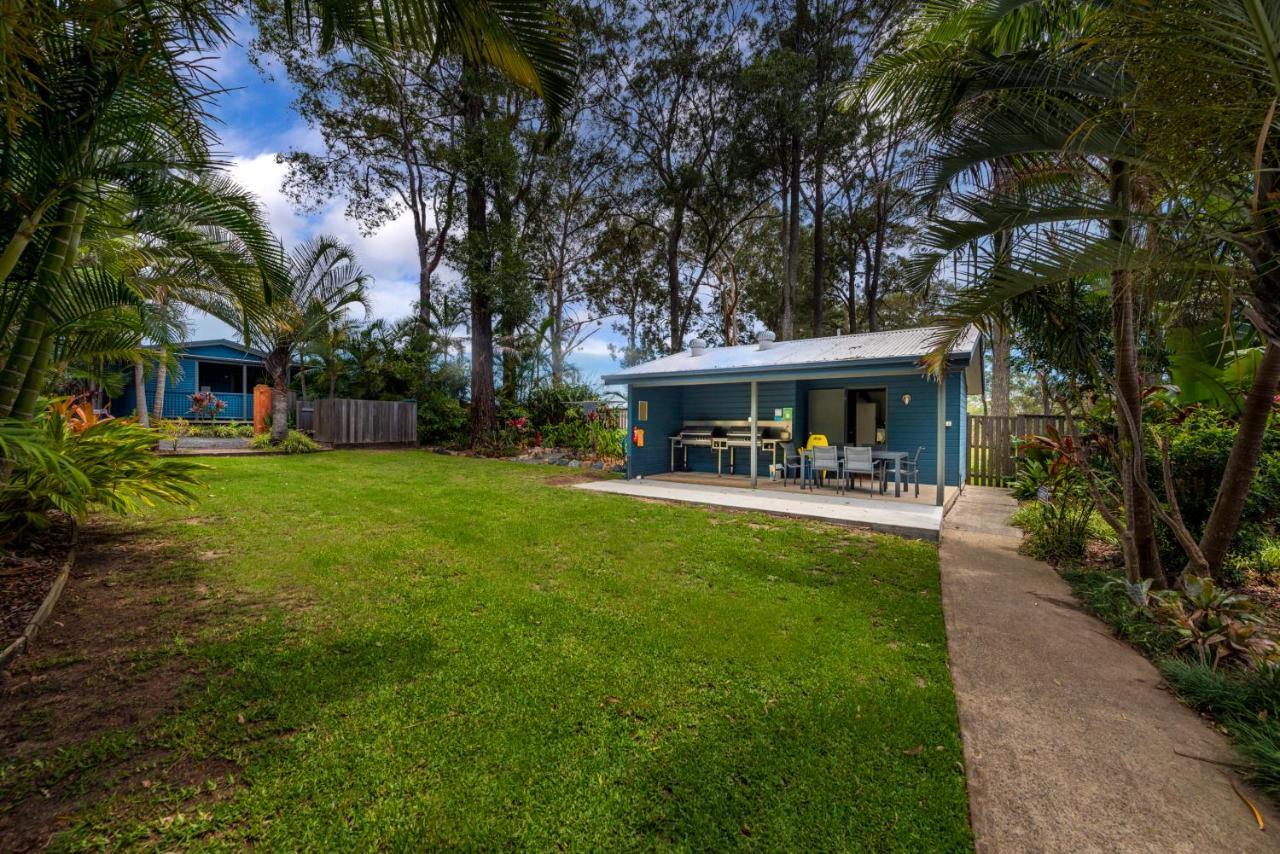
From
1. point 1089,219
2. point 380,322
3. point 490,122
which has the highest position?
point 490,122

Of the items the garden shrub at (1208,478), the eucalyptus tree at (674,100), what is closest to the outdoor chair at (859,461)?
the garden shrub at (1208,478)

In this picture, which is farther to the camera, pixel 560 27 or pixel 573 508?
pixel 573 508

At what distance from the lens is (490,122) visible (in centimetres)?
1422

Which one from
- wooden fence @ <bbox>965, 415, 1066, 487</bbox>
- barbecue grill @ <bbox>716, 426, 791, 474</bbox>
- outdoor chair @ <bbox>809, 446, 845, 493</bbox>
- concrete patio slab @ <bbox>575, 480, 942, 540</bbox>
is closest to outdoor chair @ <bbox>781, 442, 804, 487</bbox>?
barbecue grill @ <bbox>716, 426, 791, 474</bbox>

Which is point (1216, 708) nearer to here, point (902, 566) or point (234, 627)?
point (902, 566)

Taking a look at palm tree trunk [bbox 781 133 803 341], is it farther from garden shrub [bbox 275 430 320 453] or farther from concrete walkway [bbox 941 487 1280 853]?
garden shrub [bbox 275 430 320 453]

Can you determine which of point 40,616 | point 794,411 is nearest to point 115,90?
point 40,616

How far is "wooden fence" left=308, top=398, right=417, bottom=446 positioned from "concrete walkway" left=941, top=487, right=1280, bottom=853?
16608 mm

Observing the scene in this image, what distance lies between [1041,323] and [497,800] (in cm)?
561

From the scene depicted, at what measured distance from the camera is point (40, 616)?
9.86 ft

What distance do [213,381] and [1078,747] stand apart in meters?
29.2

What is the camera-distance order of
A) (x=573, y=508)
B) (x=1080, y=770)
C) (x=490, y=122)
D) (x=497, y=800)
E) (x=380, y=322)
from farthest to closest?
1. (x=380, y=322)
2. (x=490, y=122)
3. (x=573, y=508)
4. (x=1080, y=770)
5. (x=497, y=800)

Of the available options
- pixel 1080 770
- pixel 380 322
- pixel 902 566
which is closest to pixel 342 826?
pixel 1080 770

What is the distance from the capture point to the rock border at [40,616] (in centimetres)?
261
